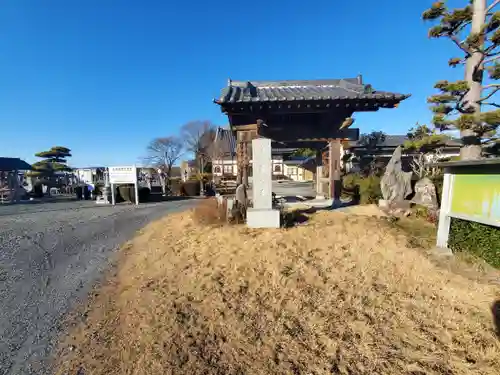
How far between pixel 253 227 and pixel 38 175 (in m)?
26.4

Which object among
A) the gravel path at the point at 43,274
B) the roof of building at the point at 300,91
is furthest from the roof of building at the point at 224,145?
the gravel path at the point at 43,274

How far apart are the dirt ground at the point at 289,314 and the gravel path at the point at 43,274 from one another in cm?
34

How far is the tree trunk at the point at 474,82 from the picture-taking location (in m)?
6.16

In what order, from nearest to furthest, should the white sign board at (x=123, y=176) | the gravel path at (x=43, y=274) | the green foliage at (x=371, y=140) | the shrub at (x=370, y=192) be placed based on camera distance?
the gravel path at (x=43, y=274), the shrub at (x=370, y=192), the white sign board at (x=123, y=176), the green foliage at (x=371, y=140)

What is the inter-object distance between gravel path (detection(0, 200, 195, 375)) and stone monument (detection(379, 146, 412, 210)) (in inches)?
312

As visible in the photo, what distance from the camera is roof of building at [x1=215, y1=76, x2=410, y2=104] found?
5757 millimetres

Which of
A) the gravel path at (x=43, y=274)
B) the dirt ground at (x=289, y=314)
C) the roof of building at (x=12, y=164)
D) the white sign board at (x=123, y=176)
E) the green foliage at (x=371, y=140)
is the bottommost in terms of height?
the gravel path at (x=43, y=274)

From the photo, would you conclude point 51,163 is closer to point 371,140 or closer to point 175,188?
point 175,188

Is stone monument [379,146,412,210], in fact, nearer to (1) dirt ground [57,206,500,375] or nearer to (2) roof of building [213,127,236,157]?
(1) dirt ground [57,206,500,375]

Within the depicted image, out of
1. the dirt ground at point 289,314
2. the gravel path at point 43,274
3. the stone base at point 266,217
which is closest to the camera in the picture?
the dirt ground at point 289,314

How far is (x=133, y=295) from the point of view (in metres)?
3.23

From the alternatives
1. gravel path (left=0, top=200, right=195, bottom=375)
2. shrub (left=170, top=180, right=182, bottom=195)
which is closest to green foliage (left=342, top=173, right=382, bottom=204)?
gravel path (left=0, top=200, right=195, bottom=375)

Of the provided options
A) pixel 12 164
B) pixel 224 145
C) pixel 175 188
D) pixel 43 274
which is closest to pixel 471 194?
pixel 43 274

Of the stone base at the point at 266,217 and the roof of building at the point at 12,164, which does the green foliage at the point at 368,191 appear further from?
the roof of building at the point at 12,164
